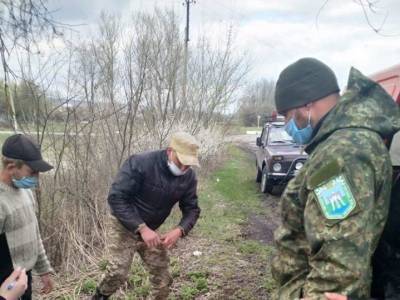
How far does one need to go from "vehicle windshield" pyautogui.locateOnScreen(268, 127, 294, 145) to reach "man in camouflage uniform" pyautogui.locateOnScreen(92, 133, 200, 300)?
6709 mm

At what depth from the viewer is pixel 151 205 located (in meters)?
3.45

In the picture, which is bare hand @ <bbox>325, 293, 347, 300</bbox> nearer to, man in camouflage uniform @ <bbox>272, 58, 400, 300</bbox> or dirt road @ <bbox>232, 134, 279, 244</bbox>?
man in camouflage uniform @ <bbox>272, 58, 400, 300</bbox>

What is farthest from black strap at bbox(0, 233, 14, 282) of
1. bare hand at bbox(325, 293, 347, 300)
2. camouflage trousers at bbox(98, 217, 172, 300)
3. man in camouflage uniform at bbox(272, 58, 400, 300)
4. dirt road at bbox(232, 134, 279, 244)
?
dirt road at bbox(232, 134, 279, 244)

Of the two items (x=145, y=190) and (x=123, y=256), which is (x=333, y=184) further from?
(x=123, y=256)

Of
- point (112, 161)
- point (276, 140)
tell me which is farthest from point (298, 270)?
point (276, 140)

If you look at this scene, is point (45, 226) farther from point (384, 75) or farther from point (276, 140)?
point (276, 140)

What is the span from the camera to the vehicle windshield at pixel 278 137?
32.8 feet

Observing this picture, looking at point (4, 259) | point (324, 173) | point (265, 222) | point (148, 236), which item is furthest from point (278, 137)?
point (324, 173)

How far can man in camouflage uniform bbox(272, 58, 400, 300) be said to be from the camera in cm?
138

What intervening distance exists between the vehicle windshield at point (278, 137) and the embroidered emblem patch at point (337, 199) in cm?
866

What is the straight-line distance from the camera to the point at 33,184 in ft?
8.34

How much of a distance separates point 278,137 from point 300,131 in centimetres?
857

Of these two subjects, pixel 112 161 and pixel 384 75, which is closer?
pixel 384 75

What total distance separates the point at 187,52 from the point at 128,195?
10.2 meters
